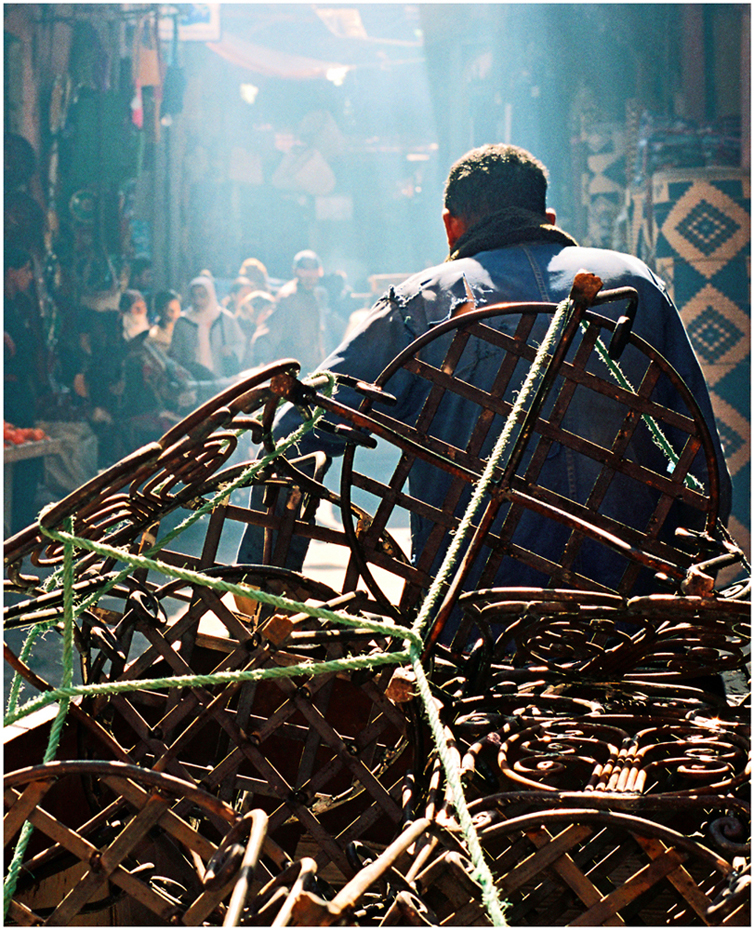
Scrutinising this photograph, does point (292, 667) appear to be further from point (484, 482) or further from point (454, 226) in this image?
point (454, 226)

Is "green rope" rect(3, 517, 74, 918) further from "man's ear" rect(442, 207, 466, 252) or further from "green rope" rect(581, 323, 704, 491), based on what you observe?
"man's ear" rect(442, 207, 466, 252)

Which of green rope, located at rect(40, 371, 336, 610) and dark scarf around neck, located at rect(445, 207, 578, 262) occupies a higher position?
dark scarf around neck, located at rect(445, 207, 578, 262)

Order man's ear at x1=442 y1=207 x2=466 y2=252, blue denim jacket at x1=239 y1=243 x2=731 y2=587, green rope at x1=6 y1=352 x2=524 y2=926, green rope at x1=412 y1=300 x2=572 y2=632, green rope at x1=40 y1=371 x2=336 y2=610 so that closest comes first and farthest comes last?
green rope at x1=6 y1=352 x2=524 y2=926 < green rope at x1=412 y1=300 x2=572 y2=632 < green rope at x1=40 y1=371 x2=336 y2=610 < blue denim jacket at x1=239 y1=243 x2=731 y2=587 < man's ear at x1=442 y1=207 x2=466 y2=252

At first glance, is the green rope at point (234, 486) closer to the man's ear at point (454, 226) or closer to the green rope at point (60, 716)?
the green rope at point (60, 716)

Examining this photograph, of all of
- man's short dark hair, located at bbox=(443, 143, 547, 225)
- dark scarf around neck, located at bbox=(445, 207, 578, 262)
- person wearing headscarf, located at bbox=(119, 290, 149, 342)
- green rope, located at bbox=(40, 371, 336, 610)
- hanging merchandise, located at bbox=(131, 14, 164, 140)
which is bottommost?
green rope, located at bbox=(40, 371, 336, 610)

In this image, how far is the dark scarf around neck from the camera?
190cm

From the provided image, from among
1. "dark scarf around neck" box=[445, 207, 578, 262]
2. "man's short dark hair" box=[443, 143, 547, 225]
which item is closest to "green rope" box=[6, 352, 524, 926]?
"dark scarf around neck" box=[445, 207, 578, 262]

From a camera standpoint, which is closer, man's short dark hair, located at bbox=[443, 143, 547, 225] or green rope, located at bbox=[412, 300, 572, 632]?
green rope, located at bbox=[412, 300, 572, 632]

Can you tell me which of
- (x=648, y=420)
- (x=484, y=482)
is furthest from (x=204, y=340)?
(x=484, y=482)

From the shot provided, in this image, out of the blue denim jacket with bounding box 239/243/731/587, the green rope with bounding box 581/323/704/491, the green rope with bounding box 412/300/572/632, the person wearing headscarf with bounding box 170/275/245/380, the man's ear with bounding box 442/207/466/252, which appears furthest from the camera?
the person wearing headscarf with bounding box 170/275/245/380

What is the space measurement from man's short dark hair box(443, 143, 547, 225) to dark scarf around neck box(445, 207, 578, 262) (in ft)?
0.13

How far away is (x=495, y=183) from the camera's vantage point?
196 centimetres

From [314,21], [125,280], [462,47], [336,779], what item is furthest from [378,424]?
[314,21]

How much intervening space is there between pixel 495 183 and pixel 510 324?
355mm
